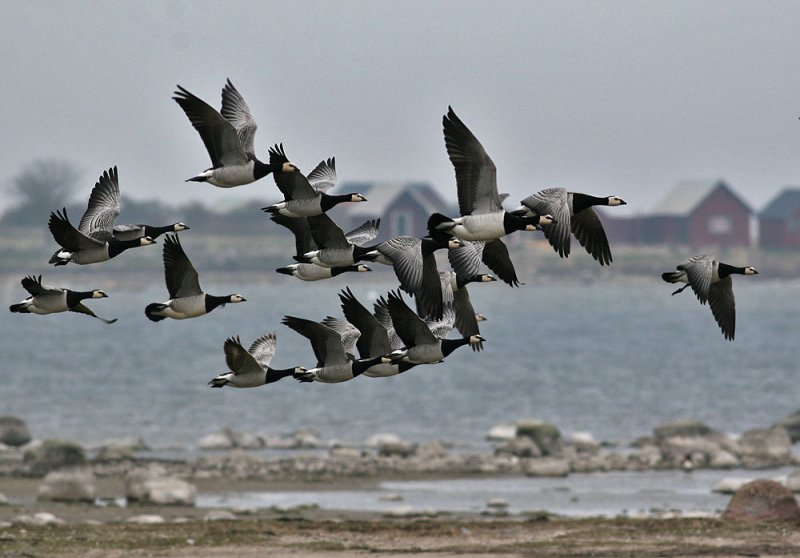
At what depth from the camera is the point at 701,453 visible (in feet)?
158

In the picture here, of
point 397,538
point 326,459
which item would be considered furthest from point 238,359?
point 326,459

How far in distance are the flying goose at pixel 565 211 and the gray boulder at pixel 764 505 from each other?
42.8 feet

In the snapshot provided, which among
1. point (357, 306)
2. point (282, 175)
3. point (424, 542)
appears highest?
point (282, 175)

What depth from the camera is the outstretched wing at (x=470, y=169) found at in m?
16.4

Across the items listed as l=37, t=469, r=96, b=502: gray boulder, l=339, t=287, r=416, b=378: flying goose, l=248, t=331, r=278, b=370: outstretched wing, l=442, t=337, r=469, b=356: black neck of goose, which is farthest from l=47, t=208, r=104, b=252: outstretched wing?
l=37, t=469, r=96, b=502: gray boulder

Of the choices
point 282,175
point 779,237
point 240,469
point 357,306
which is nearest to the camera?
point 282,175

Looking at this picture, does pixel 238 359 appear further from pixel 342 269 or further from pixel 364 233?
pixel 364 233

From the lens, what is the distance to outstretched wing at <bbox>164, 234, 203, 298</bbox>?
1762 cm

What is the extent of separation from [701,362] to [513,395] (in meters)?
29.4

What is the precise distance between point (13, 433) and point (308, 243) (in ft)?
112

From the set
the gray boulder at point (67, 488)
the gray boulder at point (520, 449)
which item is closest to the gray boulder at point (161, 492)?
the gray boulder at point (67, 488)

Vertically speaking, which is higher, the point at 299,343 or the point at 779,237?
the point at 779,237

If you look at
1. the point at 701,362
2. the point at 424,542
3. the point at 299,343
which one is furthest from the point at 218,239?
the point at 424,542

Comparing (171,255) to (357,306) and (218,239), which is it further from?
(218,239)
